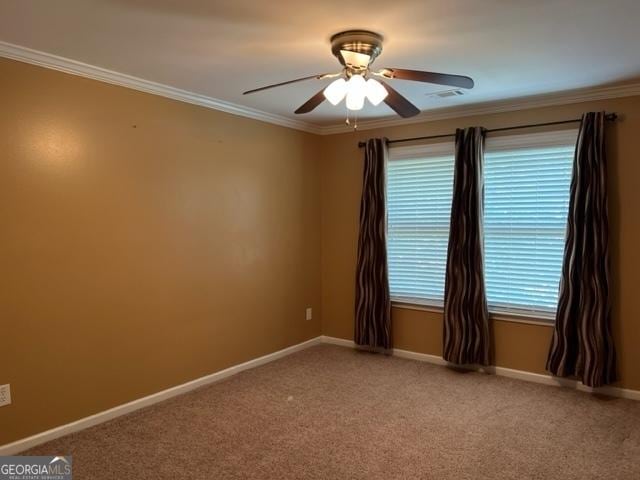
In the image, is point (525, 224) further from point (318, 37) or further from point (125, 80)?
point (125, 80)

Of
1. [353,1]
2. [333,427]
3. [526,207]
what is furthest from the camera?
[526,207]

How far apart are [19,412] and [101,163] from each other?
1614mm

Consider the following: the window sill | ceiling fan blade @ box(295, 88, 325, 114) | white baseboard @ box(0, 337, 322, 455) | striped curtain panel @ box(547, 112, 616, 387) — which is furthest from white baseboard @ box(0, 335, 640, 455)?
ceiling fan blade @ box(295, 88, 325, 114)

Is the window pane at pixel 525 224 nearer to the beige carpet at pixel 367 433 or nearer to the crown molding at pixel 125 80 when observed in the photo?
the beige carpet at pixel 367 433

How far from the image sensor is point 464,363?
164 inches

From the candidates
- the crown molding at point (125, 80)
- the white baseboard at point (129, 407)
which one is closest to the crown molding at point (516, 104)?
the crown molding at point (125, 80)

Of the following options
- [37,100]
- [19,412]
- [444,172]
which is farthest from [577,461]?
[37,100]

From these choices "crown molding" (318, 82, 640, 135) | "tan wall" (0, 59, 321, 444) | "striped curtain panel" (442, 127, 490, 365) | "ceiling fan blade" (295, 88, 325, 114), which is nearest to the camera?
"ceiling fan blade" (295, 88, 325, 114)

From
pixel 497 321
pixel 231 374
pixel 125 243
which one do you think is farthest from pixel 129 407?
pixel 497 321

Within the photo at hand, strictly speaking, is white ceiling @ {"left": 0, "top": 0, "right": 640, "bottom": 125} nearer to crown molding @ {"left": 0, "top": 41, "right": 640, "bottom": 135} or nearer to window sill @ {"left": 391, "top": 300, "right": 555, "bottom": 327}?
crown molding @ {"left": 0, "top": 41, "right": 640, "bottom": 135}

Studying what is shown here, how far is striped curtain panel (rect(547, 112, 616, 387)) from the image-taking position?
3.54 metres

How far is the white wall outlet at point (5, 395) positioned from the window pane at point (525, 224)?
11.9ft

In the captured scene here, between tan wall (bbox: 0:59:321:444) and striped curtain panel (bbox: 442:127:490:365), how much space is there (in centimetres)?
162

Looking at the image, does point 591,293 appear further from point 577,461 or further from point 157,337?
point 157,337
